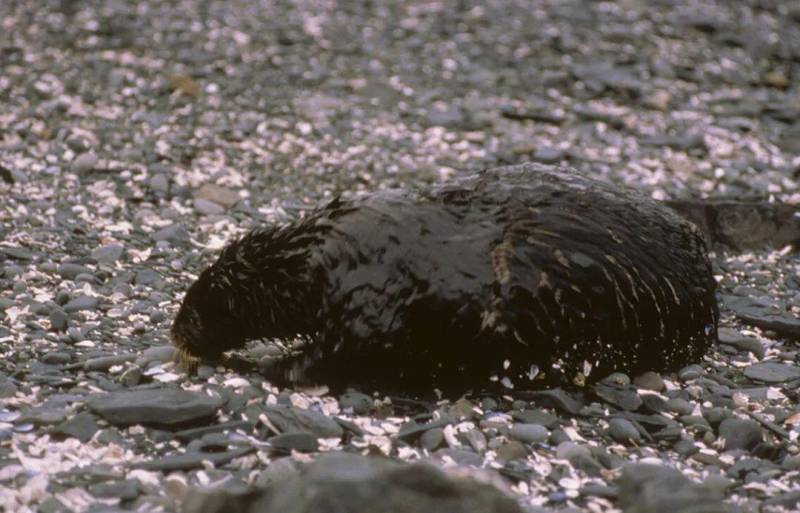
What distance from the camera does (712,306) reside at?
16.5 feet

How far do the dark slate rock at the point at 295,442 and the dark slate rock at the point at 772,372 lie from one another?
7.11ft

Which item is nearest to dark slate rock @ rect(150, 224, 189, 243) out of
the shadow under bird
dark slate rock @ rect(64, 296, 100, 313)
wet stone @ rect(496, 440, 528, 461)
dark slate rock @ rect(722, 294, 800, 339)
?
dark slate rock @ rect(64, 296, 100, 313)

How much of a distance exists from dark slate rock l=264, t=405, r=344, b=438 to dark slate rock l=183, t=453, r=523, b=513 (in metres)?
0.90

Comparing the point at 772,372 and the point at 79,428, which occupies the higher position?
the point at 79,428

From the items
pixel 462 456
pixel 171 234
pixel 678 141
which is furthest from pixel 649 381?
pixel 678 141

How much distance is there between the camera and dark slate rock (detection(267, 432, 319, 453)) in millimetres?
3959

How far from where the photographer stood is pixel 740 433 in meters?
4.29

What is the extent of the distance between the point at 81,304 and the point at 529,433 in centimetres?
242

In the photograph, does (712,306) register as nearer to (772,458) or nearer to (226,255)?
(772,458)

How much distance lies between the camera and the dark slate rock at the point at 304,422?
13.4 feet

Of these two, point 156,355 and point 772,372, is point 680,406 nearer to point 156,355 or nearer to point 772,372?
point 772,372

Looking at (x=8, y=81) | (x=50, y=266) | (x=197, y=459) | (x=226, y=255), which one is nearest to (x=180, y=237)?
(x=50, y=266)

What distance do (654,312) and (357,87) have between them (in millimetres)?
5654

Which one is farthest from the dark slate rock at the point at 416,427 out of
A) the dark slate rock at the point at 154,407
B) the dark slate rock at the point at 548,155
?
the dark slate rock at the point at 548,155
